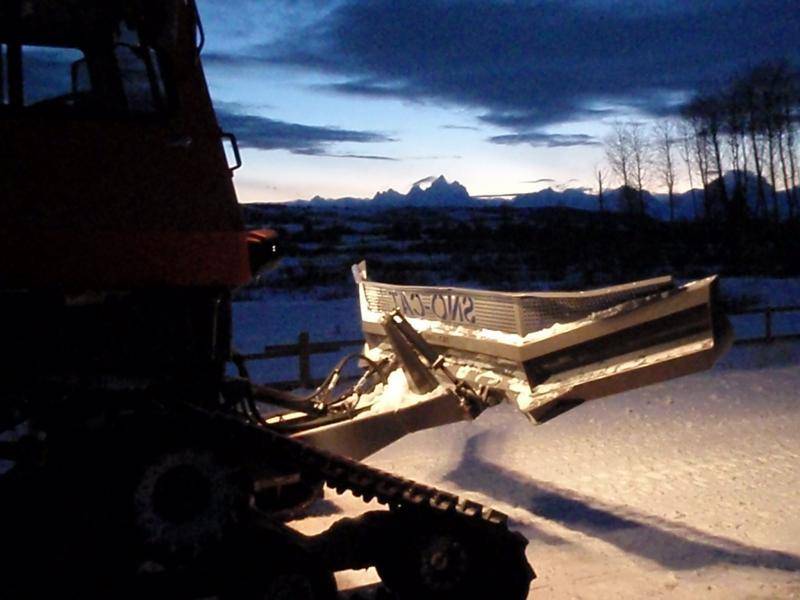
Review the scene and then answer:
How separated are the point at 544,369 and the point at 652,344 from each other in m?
0.69

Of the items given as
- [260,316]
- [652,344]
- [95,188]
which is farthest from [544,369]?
[260,316]

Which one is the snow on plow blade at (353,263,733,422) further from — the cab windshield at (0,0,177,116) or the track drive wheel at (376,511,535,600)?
the cab windshield at (0,0,177,116)

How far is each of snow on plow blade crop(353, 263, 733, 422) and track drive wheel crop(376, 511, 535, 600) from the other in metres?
0.78

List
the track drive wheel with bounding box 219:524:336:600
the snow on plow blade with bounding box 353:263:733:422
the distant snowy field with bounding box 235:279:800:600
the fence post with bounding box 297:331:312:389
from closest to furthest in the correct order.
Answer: the track drive wheel with bounding box 219:524:336:600 < the snow on plow blade with bounding box 353:263:733:422 < the distant snowy field with bounding box 235:279:800:600 < the fence post with bounding box 297:331:312:389

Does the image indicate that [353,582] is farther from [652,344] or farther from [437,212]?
[437,212]

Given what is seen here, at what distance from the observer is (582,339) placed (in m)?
5.66

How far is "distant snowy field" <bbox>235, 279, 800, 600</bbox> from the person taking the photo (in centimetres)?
648

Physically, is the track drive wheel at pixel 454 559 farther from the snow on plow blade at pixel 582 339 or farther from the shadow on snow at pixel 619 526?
the shadow on snow at pixel 619 526

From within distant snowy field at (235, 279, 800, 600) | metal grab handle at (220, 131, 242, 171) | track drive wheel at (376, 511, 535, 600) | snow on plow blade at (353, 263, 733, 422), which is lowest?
distant snowy field at (235, 279, 800, 600)

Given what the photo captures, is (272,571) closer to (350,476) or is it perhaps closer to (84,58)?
(350,476)

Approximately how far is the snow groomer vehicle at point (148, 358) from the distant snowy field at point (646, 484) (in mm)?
1392

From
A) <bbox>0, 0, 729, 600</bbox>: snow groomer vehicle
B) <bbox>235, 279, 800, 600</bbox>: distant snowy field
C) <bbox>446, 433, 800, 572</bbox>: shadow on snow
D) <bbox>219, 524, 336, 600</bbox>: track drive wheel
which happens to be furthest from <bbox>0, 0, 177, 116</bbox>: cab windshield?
<bbox>446, 433, 800, 572</bbox>: shadow on snow

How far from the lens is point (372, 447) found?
20.4ft

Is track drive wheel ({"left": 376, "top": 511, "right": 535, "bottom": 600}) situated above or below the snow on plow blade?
below
